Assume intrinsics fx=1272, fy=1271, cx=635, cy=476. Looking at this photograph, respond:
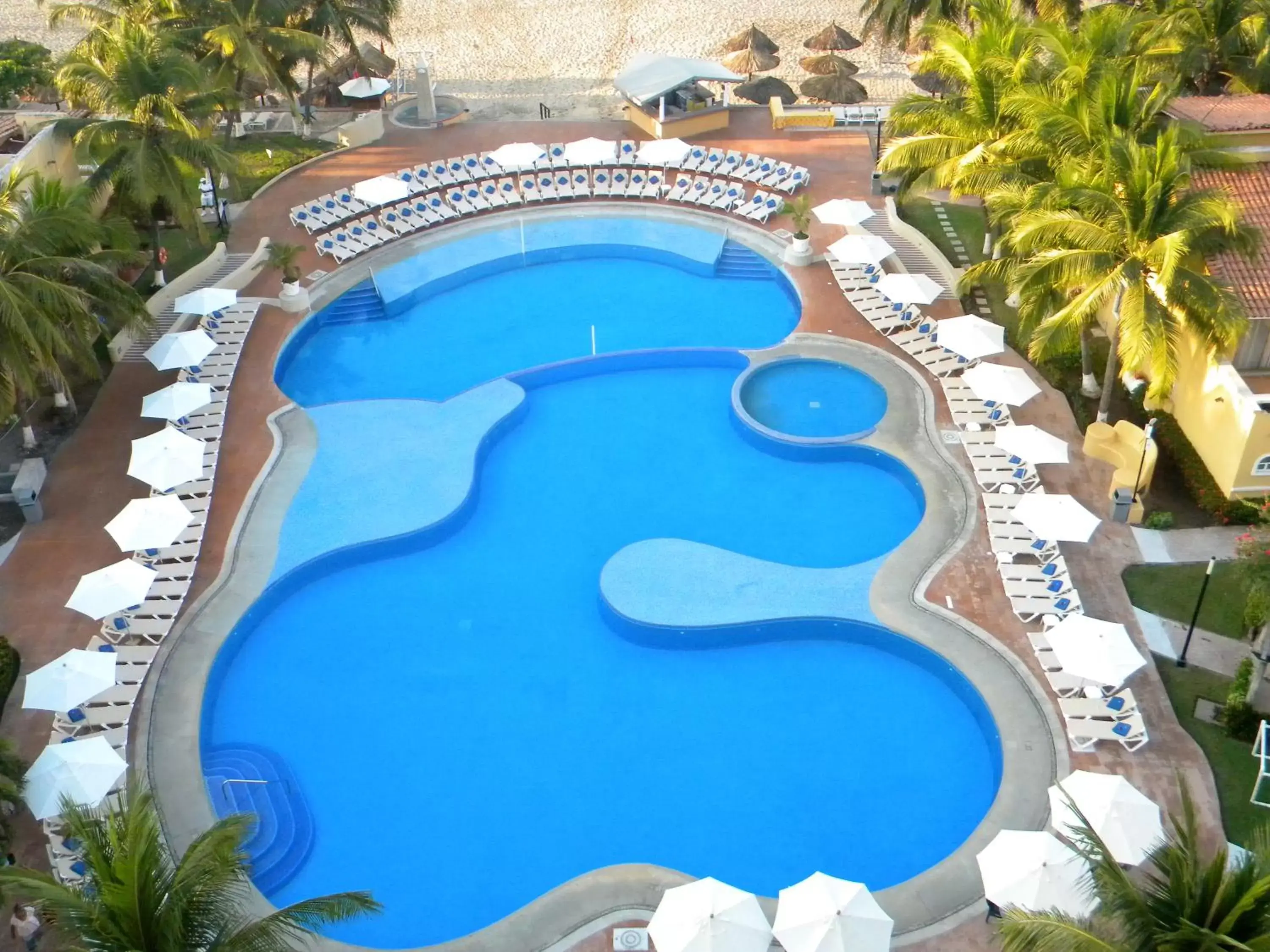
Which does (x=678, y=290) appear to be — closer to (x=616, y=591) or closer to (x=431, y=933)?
(x=616, y=591)

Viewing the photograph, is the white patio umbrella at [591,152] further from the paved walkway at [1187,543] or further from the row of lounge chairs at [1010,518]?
the paved walkway at [1187,543]

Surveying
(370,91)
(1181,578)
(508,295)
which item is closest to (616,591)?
(1181,578)

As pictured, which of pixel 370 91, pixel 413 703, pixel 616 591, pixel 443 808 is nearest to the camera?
pixel 443 808

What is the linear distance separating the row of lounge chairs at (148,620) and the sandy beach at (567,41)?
16.8 m

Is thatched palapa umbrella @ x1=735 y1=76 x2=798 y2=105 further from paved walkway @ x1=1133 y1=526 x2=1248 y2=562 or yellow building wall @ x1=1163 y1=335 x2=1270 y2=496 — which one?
paved walkway @ x1=1133 y1=526 x2=1248 y2=562

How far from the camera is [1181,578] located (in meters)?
21.9

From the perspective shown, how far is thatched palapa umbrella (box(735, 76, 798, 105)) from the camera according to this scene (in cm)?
3881

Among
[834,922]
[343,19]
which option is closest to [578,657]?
[834,922]

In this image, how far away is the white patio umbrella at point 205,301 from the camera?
2780cm

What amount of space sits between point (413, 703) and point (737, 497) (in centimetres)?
762

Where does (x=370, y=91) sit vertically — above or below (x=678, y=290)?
above

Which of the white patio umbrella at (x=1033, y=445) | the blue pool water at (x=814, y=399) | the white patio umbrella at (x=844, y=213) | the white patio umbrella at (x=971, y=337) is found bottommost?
the blue pool water at (x=814, y=399)

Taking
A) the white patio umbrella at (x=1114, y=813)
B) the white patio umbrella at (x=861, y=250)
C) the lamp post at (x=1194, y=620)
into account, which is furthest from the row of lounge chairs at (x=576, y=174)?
the white patio umbrella at (x=1114, y=813)

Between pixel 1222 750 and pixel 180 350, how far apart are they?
20.8m
